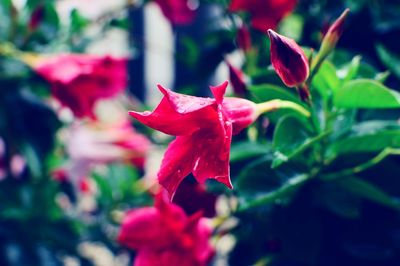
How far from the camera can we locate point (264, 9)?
700 millimetres

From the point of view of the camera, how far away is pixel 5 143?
104 centimetres

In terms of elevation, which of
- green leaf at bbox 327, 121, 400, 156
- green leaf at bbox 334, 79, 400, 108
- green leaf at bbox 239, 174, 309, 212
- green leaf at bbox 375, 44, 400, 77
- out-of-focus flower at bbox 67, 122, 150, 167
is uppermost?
green leaf at bbox 334, 79, 400, 108

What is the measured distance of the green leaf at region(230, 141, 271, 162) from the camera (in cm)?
61

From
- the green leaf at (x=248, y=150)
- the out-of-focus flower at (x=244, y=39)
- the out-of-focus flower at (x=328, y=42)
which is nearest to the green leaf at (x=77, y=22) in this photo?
the out-of-focus flower at (x=244, y=39)

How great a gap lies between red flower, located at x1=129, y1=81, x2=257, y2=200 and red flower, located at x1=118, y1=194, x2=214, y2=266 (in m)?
0.18

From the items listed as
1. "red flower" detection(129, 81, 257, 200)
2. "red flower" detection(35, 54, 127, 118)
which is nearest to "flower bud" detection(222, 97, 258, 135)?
"red flower" detection(129, 81, 257, 200)

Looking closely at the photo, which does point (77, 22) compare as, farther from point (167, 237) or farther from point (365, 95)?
point (365, 95)

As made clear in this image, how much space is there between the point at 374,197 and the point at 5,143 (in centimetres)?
74

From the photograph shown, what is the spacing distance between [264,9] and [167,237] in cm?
32

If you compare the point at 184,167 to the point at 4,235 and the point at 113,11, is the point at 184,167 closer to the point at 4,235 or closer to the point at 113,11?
the point at 113,11

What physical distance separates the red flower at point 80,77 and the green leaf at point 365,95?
1.38ft

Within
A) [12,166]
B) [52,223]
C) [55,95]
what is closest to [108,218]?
[52,223]

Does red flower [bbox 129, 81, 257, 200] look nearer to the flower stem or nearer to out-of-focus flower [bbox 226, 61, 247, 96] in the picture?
the flower stem

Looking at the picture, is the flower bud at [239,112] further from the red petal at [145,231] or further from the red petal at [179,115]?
the red petal at [145,231]
